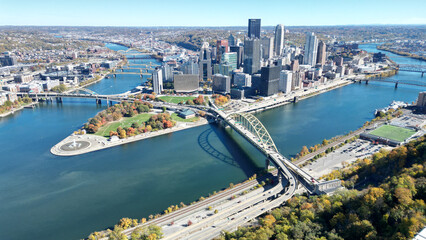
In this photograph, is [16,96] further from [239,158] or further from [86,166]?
[239,158]

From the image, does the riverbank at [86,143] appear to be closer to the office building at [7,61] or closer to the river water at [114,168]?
the river water at [114,168]

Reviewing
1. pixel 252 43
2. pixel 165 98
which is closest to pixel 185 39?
pixel 252 43

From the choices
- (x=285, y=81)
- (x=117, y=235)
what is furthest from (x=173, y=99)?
(x=117, y=235)

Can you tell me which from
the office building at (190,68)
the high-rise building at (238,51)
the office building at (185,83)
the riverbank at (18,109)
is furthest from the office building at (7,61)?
the high-rise building at (238,51)

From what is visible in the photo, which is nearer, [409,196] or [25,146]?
[409,196]

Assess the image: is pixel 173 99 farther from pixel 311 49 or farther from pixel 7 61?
pixel 7 61

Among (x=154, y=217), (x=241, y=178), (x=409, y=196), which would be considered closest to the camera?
(x=409, y=196)

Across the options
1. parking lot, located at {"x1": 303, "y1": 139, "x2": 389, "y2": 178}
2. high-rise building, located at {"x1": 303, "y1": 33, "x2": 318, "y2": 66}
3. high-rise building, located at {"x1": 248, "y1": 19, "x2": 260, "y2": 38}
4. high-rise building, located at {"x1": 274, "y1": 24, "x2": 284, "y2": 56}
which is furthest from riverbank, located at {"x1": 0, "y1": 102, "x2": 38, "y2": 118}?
high-rise building, located at {"x1": 274, "y1": 24, "x2": 284, "y2": 56}
